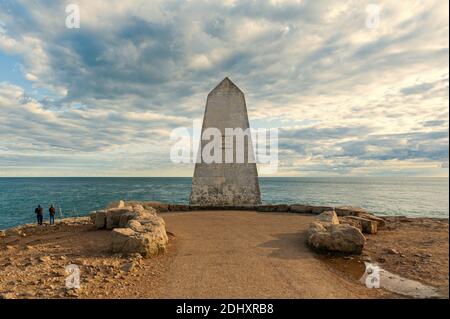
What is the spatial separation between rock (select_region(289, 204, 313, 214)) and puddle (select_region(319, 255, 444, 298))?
780 cm

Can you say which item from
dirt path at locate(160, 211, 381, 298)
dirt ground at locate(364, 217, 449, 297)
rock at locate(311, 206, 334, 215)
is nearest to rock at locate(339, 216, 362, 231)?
dirt ground at locate(364, 217, 449, 297)

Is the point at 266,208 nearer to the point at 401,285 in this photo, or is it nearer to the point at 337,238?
the point at 337,238

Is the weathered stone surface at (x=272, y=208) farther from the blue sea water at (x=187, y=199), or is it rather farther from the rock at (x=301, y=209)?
the blue sea water at (x=187, y=199)

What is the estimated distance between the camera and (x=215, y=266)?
6922 mm

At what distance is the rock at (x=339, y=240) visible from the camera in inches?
314

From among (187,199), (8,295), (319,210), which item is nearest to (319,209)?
(319,210)

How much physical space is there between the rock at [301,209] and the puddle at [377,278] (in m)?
7.80

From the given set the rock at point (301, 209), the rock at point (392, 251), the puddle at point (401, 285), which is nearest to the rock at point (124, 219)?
the puddle at point (401, 285)

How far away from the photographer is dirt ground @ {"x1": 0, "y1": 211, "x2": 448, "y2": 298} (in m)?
5.61

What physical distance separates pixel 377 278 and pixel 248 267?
2.69 metres

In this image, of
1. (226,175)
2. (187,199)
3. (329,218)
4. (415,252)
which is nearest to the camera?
(415,252)

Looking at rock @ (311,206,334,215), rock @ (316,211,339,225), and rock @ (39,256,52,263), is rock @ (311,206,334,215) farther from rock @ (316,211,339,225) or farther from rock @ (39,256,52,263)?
rock @ (39,256,52,263)
